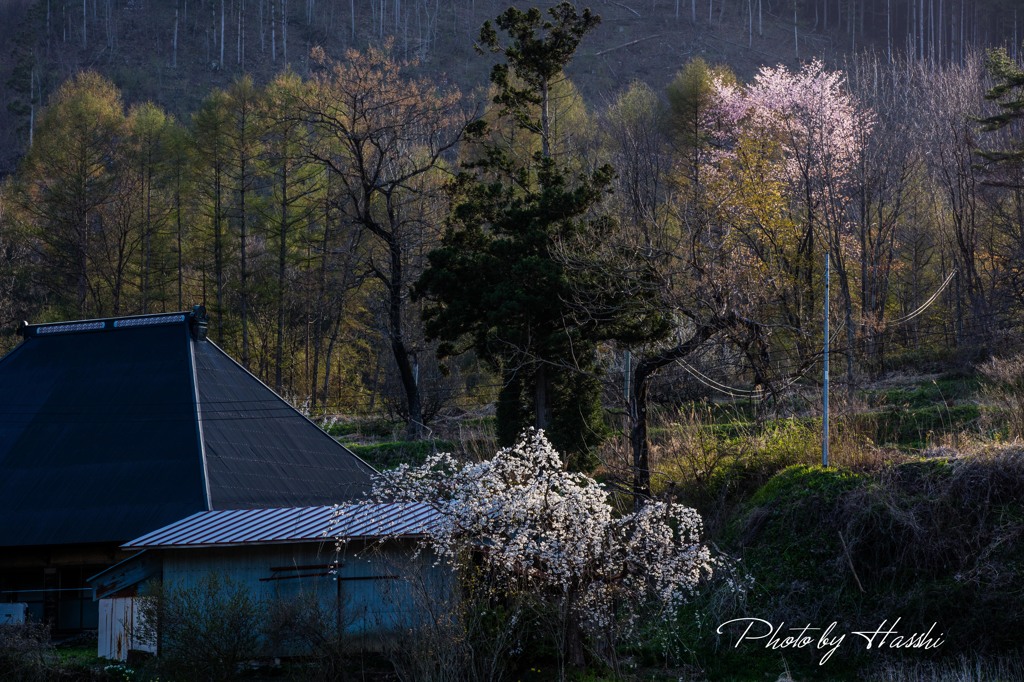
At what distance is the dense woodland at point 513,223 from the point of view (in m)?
23.6

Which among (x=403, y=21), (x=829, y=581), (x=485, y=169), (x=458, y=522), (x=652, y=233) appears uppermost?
(x=403, y=21)

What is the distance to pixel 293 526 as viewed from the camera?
1627 centimetres

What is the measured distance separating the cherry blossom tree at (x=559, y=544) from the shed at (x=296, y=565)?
1.25 m

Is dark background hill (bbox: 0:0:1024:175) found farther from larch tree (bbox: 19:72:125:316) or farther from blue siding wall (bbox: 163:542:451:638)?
blue siding wall (bbox: 163:542:451:638)

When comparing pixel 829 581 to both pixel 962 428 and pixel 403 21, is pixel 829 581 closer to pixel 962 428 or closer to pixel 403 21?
pixel 962 428

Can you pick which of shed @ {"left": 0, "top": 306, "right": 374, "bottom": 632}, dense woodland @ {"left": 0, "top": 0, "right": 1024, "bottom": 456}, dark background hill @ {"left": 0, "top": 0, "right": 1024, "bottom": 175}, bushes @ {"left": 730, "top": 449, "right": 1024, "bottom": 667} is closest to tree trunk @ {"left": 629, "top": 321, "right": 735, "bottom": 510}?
dense woodland @ {"left": 0, "top": 0, "right": 1024, "bottom": 456}

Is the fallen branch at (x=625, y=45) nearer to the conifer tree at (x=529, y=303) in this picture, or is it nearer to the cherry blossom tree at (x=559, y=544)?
the conifer tree at (x=529, y=303)

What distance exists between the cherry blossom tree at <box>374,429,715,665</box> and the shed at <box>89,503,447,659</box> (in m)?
1.25

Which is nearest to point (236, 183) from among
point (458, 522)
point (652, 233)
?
point (652, 233)

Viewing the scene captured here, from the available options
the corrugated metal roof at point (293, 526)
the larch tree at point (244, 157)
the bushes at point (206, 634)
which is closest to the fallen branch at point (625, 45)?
the larch tree at point (244, 157)

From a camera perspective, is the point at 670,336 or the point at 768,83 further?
the point at 768,83

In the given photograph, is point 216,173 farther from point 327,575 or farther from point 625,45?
point 625,45

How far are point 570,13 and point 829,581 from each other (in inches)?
766

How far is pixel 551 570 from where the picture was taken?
1301 centimetres
